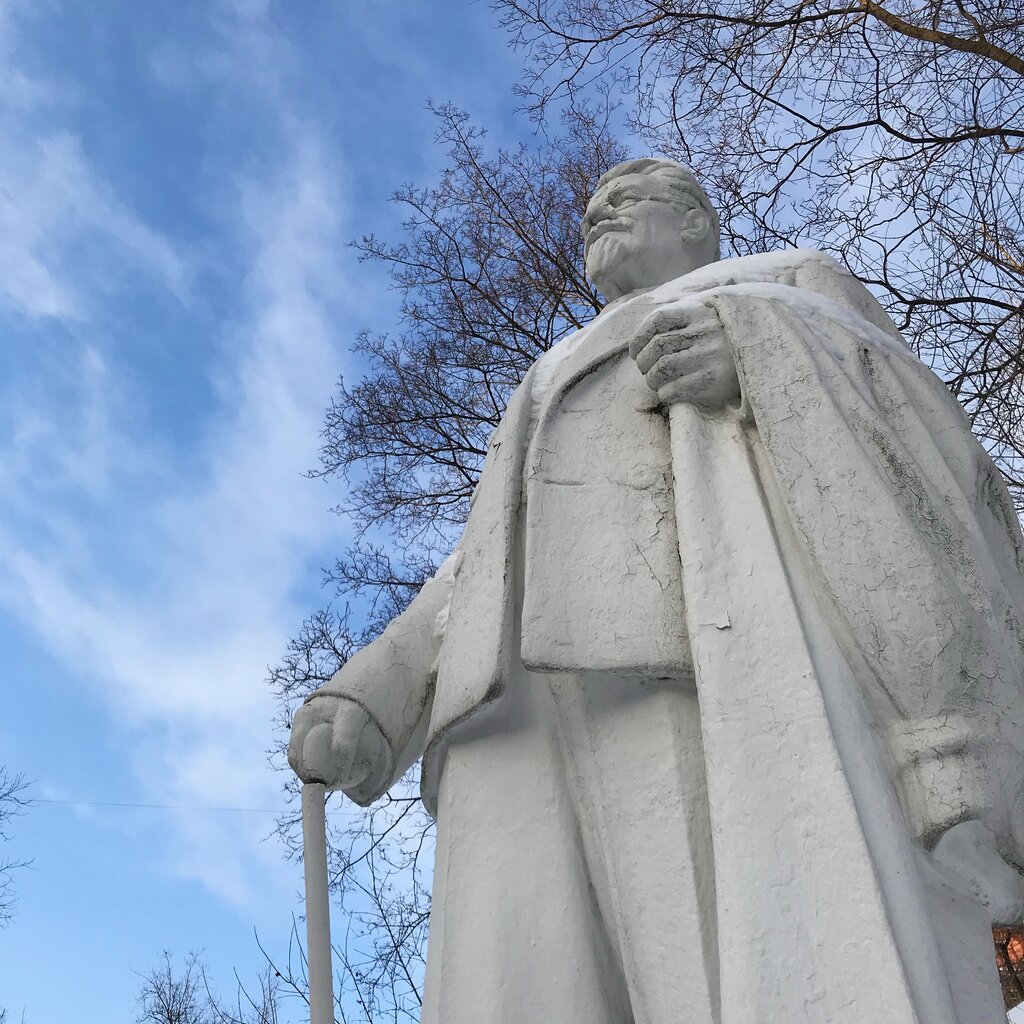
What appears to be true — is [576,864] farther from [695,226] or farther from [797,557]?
[695,226]

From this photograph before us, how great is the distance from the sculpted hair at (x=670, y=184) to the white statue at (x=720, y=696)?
1.77 ft

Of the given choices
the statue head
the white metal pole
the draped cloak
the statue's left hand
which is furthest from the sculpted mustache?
the white metal pole

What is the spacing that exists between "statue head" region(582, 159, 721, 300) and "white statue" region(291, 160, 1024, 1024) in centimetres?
41

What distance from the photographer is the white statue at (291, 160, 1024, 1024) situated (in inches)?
84.0

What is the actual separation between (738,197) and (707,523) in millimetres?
4699

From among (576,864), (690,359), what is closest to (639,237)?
(690,359)

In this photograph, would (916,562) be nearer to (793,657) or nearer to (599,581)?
(793,657)

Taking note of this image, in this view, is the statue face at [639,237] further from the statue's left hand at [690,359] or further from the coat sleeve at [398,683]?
the coat sleeve at [398,683]

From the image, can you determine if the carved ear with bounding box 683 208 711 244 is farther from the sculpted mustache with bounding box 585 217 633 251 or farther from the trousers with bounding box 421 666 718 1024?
the trousers with bounding box 421 666 718 1024

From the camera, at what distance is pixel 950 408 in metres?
2.70

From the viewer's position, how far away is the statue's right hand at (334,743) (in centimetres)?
276

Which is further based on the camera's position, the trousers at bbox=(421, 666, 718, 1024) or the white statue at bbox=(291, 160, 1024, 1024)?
the trousers at bbox=(421, 666, 718, 1024)

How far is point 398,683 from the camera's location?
2936 mm

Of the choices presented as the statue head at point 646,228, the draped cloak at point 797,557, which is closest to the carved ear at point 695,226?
the statue head at point 646,228
